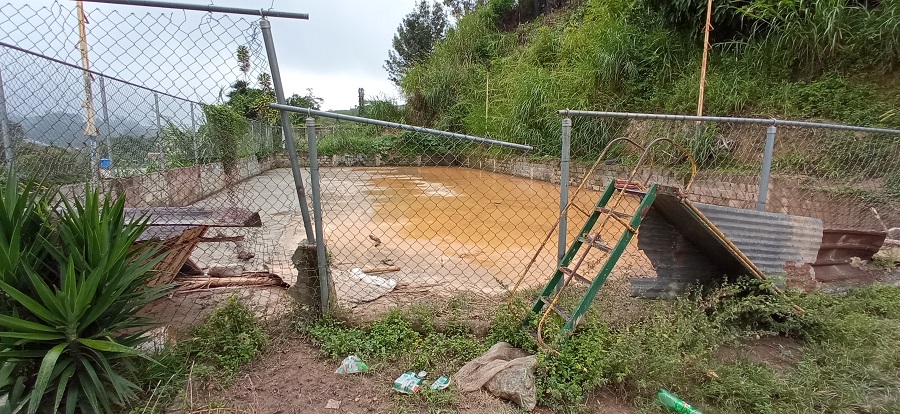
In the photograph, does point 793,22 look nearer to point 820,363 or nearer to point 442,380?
point 820,363

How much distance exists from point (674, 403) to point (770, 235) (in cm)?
138

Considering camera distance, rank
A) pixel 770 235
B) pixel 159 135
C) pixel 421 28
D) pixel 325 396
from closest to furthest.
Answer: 1. pixel 325 396
2. pixel 770 235
3. pixel 159 135
4. pixel 421 28

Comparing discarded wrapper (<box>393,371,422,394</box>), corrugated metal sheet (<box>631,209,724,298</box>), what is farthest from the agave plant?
corrugated metal sheet (<box>631,209,724,298</box>)

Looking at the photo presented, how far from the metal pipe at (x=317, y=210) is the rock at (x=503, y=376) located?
0.90 m

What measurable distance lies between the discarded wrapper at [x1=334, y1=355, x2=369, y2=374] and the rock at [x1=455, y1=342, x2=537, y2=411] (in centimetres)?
49

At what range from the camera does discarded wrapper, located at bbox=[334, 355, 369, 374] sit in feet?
6.73

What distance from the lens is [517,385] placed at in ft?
5.90

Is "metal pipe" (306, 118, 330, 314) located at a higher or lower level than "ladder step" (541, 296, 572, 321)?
higher

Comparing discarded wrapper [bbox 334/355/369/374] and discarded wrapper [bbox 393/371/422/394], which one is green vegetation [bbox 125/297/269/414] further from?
discarded wrapper [bbox 393/371/422/394]

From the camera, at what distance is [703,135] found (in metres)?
6.52

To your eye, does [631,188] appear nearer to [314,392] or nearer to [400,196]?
[314,392]

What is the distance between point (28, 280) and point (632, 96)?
964 cm

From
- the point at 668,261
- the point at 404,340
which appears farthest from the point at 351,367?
the point at 668,261

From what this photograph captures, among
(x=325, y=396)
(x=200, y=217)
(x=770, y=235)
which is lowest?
(x=325, y=396)
